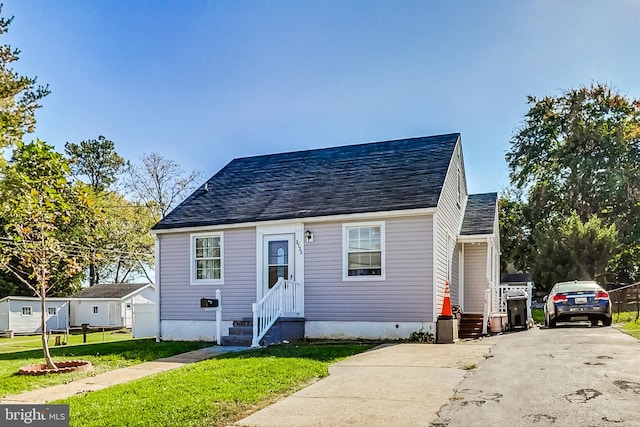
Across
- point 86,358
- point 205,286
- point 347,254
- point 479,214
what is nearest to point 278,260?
point 347,254

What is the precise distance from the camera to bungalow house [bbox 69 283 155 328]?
3759 cm

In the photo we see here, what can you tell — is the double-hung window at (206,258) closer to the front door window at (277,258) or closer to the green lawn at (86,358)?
the front door window at (277,258)

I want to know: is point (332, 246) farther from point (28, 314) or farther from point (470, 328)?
point (28, 314)

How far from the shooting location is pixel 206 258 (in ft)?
51.2

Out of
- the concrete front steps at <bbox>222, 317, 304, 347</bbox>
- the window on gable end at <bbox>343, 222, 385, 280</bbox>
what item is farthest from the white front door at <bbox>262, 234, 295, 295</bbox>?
the window on gable end at <bbox>343, 222, 385, 280</bbox>

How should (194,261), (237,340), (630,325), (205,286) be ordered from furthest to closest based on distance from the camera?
(194,261) < (205,286) < (630,325) < (237,340)

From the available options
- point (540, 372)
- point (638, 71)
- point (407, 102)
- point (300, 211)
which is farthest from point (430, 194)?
point (638, 71)

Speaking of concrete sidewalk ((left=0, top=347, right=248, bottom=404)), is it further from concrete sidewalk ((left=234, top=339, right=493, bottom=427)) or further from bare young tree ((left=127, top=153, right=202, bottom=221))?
bare young tree ((left=127, top=153, right=202, bottom=221))

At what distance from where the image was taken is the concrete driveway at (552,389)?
5391mm

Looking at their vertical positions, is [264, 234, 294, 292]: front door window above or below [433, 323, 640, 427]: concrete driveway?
above

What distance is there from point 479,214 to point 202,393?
1377 centimetres

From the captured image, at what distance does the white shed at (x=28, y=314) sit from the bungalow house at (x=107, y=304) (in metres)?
0.91

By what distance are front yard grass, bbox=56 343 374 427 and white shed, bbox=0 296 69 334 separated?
28661 mm

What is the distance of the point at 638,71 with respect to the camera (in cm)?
2350
